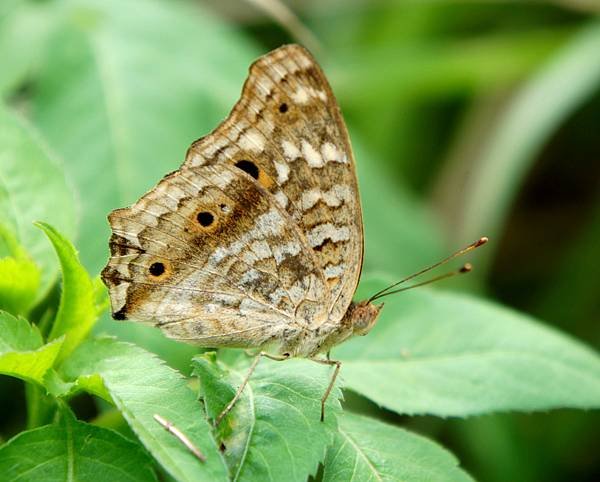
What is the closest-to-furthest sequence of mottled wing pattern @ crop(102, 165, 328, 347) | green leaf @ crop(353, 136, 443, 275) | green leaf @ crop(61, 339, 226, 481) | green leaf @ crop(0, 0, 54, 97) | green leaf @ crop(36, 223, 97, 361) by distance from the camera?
1. green leaf @ crop(61, 339, 226, 481)
2. green leaf @ crop(36, 223, 97, 361)
3. mottled wing pattern @ crop(102, 165, 328, 347)
4. green leaf @ crop(0, 0, 54, 97)
5. green leaf @ crop(353, 136, 443, 275)

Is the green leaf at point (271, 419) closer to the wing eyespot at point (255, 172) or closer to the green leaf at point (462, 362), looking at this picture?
the green leaf at point (462, 362)

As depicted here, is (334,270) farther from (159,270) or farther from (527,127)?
(527,127)

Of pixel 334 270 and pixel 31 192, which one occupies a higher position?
pixel 31 192

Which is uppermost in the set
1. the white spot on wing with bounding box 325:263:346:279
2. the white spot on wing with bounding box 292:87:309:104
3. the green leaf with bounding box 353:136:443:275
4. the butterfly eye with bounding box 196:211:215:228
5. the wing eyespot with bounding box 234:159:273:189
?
the white spot on wing with bounding box 292:87:309:104

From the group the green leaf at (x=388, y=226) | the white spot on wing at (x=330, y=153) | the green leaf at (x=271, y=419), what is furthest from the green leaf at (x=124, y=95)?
the green leaf at (x=271, y=419)

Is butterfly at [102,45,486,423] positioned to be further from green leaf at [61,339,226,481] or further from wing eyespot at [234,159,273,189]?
green leaf at [61,339,226,481]

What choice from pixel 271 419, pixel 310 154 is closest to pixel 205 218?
pixel 310 154

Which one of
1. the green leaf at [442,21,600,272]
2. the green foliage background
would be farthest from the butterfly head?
the green leaf at [442,21,600,272]
